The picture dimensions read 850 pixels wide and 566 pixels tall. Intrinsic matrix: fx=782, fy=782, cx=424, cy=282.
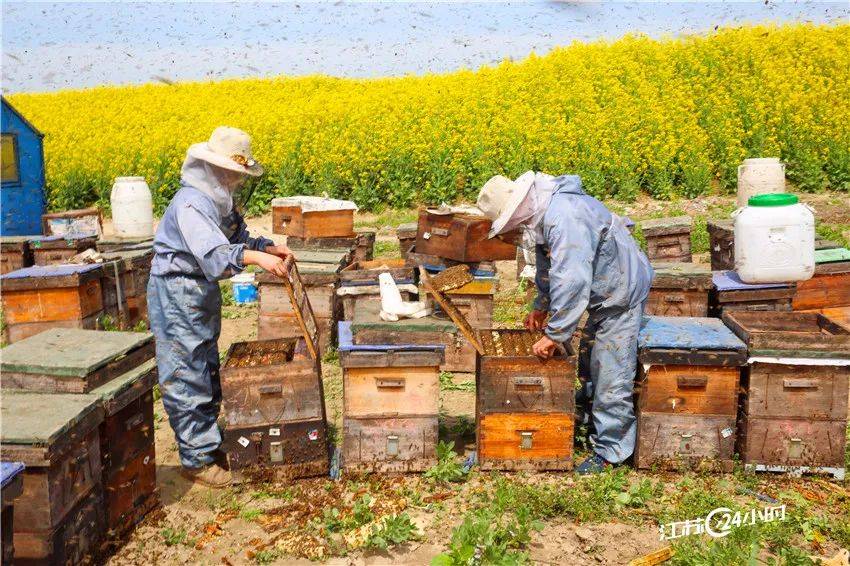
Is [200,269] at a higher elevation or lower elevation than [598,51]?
lower

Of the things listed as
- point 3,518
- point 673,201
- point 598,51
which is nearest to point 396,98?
point 598,51

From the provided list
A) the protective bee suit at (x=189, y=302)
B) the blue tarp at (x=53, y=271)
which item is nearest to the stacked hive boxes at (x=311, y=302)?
the blue tarp at (x=53, y=271)

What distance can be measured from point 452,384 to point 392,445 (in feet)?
6.71

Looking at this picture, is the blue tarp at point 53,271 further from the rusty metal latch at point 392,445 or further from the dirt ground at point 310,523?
the rusty metal latch at point 392,445

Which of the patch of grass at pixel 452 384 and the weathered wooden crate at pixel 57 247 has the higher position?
the weathered wooden crate at pixel 57 247

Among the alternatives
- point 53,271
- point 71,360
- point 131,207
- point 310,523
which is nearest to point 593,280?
point 310,523

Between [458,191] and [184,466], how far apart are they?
11.4 metres

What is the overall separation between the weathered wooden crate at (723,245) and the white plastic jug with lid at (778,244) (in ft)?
2.64

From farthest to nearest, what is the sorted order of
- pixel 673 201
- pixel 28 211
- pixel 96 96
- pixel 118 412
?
1. pixel 96 96
2. pixel 673 201
3. pixel 28 211
4. pixel 118 412

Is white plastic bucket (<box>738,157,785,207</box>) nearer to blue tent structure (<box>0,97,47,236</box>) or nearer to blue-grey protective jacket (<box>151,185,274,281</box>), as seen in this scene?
blue-grey protective jacket (<box>151,185,274,281</box>)

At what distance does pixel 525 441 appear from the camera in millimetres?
4875

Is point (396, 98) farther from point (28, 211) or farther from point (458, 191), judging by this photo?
point (28, 211)

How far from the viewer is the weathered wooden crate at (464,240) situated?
24.7ft

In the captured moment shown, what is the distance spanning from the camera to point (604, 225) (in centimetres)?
483
